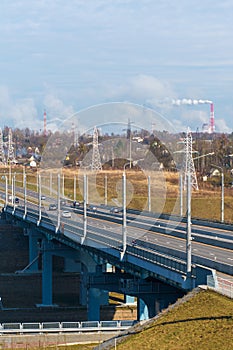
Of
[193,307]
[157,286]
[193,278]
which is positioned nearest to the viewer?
[193,307]

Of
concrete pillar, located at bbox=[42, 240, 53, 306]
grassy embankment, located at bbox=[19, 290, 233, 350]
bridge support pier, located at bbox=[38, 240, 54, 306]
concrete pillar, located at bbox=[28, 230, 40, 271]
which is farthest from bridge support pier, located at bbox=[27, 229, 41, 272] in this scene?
grassy embankment, located at bbox=[19, 290, 233, 350]

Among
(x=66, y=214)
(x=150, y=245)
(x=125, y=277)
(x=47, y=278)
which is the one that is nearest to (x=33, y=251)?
(x=66, y=214)

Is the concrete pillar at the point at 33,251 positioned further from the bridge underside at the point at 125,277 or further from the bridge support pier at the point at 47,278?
the bridge underside at the point at 125,277

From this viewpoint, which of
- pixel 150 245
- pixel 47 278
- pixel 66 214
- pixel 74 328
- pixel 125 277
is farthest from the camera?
pixel 66 214

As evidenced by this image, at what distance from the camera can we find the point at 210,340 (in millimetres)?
39250

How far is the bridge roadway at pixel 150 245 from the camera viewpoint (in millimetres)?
50812

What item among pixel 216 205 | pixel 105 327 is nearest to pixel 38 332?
pixel 105 327

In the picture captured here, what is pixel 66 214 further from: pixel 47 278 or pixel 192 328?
pixel 192 328

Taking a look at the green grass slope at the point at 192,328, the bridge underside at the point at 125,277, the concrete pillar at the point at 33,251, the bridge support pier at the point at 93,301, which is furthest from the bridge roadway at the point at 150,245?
the concrete pillar at the point at 33,251

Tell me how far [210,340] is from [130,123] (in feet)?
108

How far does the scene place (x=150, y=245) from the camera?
60.5 metres

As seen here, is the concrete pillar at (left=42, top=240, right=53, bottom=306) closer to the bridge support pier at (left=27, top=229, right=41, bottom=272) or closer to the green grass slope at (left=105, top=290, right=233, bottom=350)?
the bridge support pier at (left=27, top=229, right=41, bottom=272)

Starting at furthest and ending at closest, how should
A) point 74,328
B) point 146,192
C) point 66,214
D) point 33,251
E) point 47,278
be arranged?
point 146,192, point 33,251, point 66,214, point 47,278, point 74,328

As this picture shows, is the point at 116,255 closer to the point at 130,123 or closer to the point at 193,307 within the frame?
the point at 130,123
